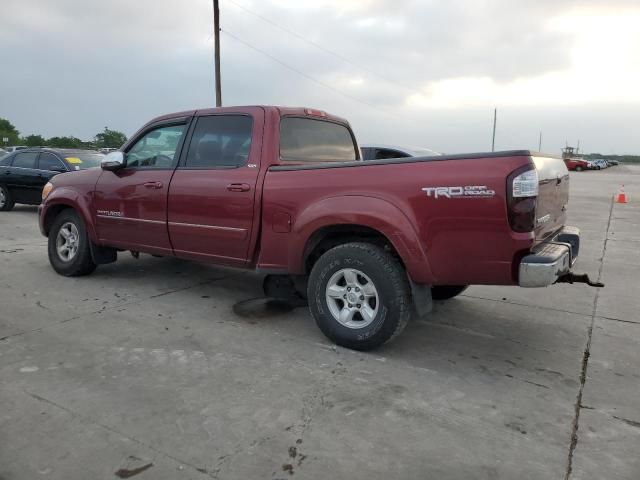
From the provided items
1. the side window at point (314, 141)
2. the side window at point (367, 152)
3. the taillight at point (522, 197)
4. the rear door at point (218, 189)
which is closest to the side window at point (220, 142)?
the rear door at point (218, 189)

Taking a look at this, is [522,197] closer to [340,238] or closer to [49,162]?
[340,238]

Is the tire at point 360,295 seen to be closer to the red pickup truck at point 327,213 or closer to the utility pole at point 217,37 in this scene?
the red pickup truck at point 327,213

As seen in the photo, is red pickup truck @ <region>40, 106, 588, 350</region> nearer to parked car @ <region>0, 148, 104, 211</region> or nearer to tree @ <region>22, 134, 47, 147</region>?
parked car @ <region>0, 148, 104, 211</region>

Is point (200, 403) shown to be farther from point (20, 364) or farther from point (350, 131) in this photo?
point (350, 131)

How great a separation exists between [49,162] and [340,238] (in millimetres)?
10400

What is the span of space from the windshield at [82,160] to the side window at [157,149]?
7002 millimetres

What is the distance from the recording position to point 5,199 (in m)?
12.7

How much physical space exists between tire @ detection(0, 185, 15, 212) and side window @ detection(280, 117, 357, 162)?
10.6m

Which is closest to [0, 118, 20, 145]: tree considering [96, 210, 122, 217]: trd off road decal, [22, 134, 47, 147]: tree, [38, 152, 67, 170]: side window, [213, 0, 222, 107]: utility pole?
[22, 134, 47, 147]: tree

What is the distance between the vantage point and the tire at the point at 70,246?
5906mm

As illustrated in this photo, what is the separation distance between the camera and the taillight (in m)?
3.15

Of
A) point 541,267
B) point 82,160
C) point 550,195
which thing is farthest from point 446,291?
point 82,160

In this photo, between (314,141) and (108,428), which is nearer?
(108,428)

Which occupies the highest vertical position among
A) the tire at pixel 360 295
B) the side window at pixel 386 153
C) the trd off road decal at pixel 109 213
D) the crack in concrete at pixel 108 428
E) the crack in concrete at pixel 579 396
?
the side window at pixel 386 153
